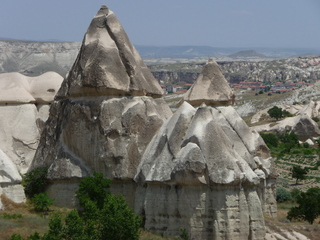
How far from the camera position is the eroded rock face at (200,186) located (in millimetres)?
25562

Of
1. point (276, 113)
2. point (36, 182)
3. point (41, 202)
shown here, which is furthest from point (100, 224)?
point (276, 113)

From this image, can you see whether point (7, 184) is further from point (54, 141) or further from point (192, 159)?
point (192, 159)

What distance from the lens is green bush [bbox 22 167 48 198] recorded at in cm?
3186

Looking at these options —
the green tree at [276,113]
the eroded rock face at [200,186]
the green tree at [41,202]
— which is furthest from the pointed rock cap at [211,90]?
the green tree at [276,113]

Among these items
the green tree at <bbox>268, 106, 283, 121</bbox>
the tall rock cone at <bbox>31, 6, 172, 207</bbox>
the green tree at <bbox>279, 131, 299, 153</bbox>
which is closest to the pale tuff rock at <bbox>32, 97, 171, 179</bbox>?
the tall rock cone at <bbox>31, 6, 172, 207</bbox>

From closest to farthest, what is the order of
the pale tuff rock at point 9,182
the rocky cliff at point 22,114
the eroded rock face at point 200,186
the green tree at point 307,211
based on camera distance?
the eroded rock face at point 200,186 < the pale tuff rock at point 9,182 < the green tree at point 307,211 < the rocky cliff at point 22,114

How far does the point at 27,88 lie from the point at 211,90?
467 inches

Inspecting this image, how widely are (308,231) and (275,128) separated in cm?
6352

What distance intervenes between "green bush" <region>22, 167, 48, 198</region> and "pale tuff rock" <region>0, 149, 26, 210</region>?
2.11 feet

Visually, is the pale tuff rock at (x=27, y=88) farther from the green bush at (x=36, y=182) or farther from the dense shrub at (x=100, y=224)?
the dense shrub at (x=100, y=224)

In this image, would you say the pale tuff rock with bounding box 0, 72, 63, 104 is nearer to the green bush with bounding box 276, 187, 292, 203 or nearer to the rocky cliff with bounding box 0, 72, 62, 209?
the rocky cliff with bounding box 0, 72, 62, 209

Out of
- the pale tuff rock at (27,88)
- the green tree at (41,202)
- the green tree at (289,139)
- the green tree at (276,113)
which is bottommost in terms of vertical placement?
the green tree at (41,202)

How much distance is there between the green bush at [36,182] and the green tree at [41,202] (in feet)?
3.59

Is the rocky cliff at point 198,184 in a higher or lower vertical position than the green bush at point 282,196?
lower
